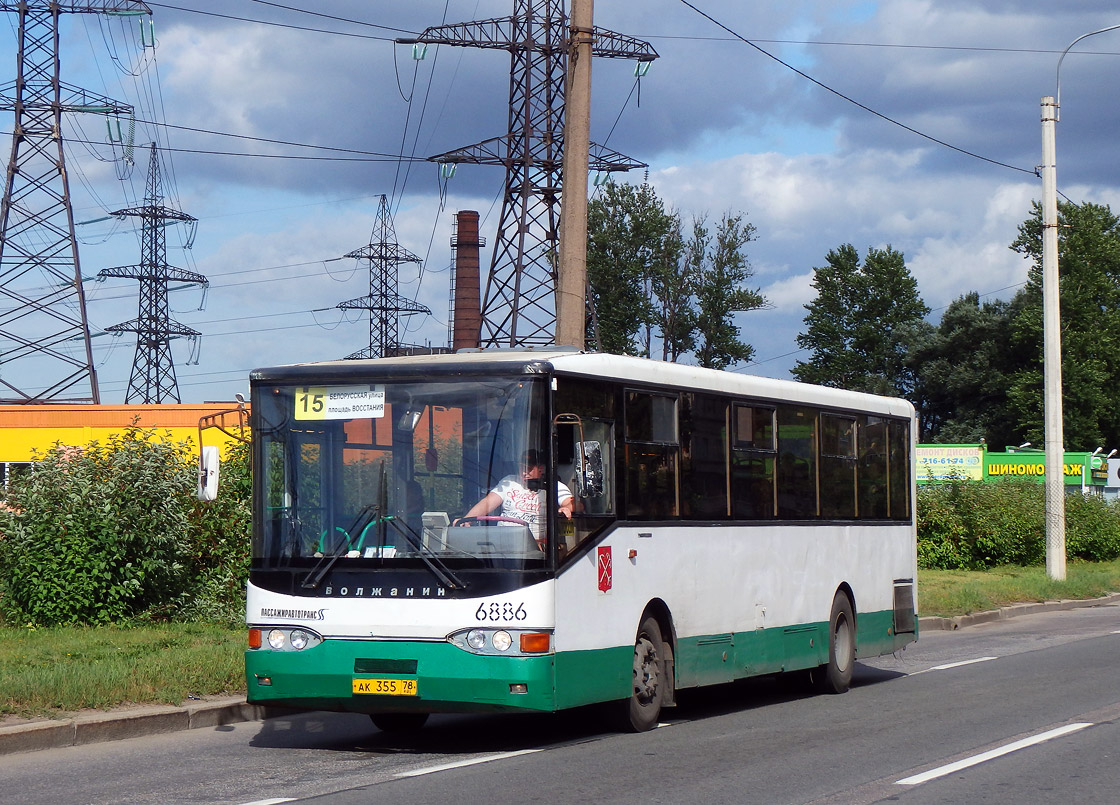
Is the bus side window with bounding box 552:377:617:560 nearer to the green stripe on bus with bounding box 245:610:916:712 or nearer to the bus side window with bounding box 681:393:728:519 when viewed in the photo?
the green stripe on bus with bounding box 245:610:916:712

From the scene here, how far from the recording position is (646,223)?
83.2 meters

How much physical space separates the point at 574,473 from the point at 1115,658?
10.1 metres

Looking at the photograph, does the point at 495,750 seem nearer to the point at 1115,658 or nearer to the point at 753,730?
the point at 753,730

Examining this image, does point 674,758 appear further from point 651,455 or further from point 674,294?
point 674,294

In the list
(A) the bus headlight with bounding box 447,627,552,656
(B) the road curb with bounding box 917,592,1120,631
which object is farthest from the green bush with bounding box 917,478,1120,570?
(A) the bus headlight with bounding box 447,627,552,656

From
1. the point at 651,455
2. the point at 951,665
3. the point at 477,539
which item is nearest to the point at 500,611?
the point at 477,539

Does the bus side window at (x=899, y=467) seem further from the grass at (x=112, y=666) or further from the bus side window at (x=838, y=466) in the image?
the grass at (x=112, y=666)

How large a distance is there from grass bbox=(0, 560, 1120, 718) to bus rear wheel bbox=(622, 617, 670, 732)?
3590 mm

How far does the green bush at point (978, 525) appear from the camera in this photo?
34219 mm

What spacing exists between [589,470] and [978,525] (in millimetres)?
26206

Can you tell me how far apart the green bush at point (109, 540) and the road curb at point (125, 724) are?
200 inches

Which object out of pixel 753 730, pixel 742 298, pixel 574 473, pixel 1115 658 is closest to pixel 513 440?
pixel 574 473

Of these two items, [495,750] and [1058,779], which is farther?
[495,750]

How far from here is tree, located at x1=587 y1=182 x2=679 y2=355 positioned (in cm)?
8275
